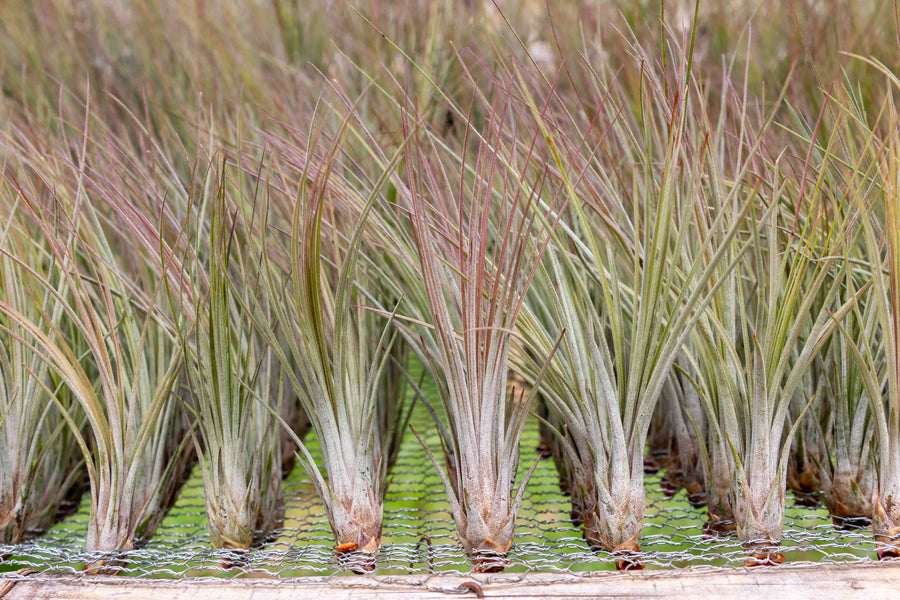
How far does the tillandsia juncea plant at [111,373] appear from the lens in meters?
0.55

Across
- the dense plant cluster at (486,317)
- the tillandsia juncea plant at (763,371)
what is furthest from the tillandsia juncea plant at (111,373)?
the tillandsia juncea plant at (763,371)

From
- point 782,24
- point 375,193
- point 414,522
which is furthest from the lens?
point 782,24

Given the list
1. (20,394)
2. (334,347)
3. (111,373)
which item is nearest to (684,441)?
(334,347)

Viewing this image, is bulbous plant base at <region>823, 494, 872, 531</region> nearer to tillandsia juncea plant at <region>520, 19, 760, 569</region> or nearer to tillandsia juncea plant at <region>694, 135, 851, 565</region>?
tillandsia juncea plant at <region>694, 135, 851, 565</region>

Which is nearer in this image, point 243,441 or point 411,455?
point 243,441

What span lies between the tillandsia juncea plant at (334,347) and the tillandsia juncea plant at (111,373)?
12 centimetres

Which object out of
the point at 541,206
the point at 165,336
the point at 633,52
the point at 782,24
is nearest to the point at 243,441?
the point at 165,336

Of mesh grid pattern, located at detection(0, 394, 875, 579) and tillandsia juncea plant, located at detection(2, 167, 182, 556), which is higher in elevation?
tillandsia juncea plant, located at detection(2, 167, 182, 556)

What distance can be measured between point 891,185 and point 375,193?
0.42 m

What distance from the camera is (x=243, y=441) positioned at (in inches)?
23.2

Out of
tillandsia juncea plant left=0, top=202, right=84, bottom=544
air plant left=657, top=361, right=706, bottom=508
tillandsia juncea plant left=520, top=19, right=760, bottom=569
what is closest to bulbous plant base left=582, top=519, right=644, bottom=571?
tillandsia juncea plant left=520, top=19, right=760, bottom=569

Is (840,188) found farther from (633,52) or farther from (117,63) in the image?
(117,63)

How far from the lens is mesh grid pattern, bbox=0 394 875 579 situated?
0.56 m

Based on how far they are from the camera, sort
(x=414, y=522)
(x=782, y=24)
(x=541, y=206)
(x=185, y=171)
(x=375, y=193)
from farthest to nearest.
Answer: (x=782, y=24) → (x=185, y=171) → (x=414, y=522) → (x=541, y=206) → (x=375, y=193)
